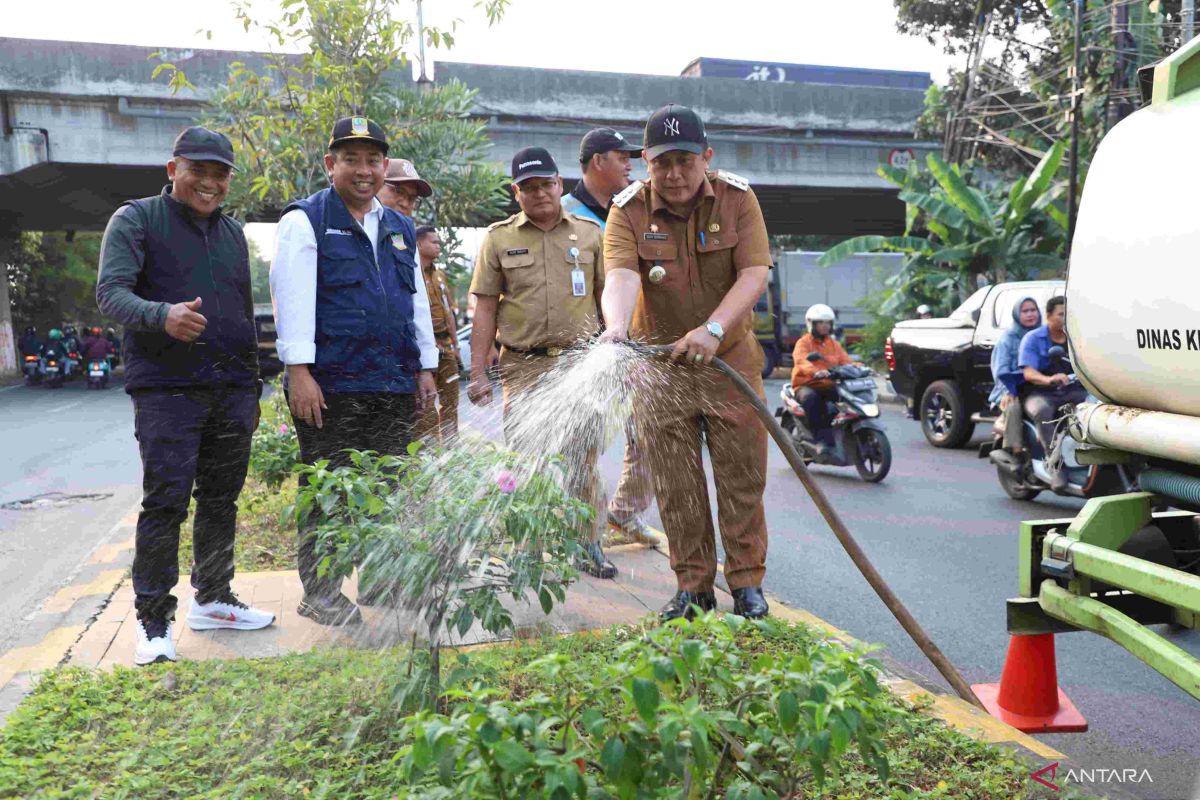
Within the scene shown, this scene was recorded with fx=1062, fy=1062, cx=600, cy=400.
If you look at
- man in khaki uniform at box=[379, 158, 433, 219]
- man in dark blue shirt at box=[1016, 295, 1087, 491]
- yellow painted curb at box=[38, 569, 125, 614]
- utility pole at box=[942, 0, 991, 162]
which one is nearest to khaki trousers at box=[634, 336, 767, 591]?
→ man in khaki uniform at box=[379, 158, 433, 219]

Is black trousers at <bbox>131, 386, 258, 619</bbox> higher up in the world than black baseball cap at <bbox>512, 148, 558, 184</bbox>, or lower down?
lower down

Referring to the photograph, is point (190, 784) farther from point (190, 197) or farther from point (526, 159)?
point (526, 159)

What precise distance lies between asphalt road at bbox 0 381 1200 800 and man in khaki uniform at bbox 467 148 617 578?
72cm

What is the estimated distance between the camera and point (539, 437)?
489 cm

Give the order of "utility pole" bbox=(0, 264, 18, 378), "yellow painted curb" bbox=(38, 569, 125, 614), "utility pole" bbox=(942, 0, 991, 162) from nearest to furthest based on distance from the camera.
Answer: "yellow painted curb" bbox=(38, 569, 125, 614), "utility pole" bbox=(942, 0, 991, 162), "utility pole" bbox=(0, 264, 18, 378)

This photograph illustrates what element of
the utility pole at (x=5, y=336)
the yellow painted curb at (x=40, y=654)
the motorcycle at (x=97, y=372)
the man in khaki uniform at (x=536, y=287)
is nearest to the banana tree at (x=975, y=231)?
the man in khaki uniform at (x=536, y=287)

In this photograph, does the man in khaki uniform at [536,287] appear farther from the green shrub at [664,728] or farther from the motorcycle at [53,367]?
the motorcycle at [53,367]

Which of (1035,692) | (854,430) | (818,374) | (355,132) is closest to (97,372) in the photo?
(818,374)

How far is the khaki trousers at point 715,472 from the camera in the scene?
4.52 meters

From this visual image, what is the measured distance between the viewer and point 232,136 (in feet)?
28.4

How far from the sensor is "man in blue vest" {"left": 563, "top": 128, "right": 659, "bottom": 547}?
573 centimetres

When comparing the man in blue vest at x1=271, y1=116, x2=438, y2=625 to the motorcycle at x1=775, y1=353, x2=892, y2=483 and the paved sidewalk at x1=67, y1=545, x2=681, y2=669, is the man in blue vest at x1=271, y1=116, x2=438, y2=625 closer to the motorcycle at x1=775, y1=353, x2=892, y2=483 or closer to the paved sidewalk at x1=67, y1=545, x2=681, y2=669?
the paved sidewalk at x1=67, y1=545, x2=681, y2=669

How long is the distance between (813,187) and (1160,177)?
80.3 feet

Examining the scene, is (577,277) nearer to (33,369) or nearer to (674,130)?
(674,130)
